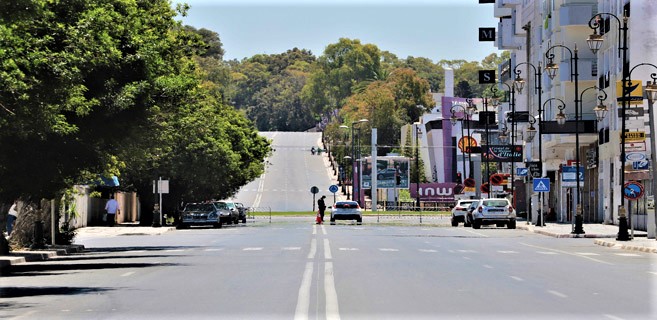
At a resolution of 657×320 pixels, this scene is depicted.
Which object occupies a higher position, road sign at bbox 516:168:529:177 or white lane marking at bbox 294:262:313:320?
road sign at bbox 516:168:529:177

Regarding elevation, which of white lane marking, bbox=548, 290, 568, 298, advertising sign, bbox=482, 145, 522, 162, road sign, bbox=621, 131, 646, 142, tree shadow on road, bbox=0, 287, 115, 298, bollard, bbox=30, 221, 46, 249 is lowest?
tree shadow on road, bbox=0, 287, 115, 298

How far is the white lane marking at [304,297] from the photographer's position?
→ 17594 mm

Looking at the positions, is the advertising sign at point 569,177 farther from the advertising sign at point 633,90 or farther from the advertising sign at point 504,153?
the advertising sign at point 504,153

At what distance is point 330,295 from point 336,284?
2.77m

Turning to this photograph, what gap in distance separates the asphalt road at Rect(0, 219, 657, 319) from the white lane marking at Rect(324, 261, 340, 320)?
0.07ft

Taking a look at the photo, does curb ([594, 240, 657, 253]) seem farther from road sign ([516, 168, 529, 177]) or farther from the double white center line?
road sign ([516, 168, 529, 177])

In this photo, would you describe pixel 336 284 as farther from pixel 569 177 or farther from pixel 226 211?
pixel 226 211

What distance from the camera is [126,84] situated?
38.0m

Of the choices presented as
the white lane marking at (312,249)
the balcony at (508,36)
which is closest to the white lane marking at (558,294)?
the white lane marking at (312,249)

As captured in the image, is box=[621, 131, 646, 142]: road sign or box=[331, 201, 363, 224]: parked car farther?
box=[331, 201, 363, 224]: parked car

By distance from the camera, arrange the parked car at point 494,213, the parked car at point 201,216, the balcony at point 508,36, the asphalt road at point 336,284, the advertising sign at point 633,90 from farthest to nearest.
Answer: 1. the balcony at point 508,36
2. the parked car at point 201,216
3. the parked car at point 494,213
4. the advertising sign at point 633,90
5. the asphalt road at point 336,284

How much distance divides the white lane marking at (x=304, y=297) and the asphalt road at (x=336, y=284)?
0.03 meters

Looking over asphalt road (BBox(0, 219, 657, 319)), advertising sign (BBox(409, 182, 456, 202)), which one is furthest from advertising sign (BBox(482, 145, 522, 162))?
advertising sign (BBox(409, 182, 456, 202))

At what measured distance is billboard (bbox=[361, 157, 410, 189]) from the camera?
→ 140 metres
